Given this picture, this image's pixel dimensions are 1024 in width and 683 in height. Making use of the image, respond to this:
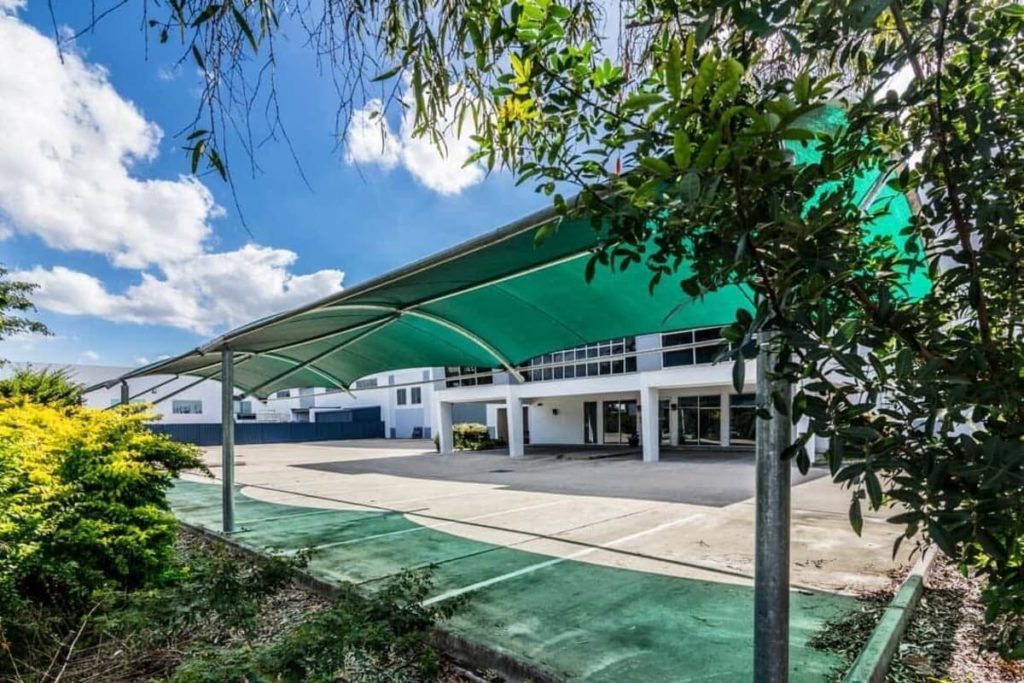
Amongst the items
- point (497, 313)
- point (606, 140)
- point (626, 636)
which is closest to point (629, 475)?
point (497, 313)

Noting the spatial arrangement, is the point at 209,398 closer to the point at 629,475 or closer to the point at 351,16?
the point at 629,475

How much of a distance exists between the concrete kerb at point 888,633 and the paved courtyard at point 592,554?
0.21m

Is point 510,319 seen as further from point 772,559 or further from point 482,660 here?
point 772,559

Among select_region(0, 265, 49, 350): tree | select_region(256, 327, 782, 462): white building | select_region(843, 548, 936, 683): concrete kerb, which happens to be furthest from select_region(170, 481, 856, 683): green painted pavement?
select_region(0, 265, 49, 350): tree

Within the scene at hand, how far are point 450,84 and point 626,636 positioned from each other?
3265 mm

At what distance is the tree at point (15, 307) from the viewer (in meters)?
13.1

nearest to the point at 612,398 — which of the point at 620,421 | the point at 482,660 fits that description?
the point at 620,421

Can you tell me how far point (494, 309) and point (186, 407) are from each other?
37.3 meters

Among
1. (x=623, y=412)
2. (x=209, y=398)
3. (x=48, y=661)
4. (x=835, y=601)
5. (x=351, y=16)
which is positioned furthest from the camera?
(x=209, y=398)

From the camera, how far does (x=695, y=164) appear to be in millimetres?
894

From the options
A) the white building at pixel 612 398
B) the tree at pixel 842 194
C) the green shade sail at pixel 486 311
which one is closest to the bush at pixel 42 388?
the green shade sail at pixel 486 311

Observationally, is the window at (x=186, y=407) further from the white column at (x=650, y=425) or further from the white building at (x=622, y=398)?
the white column at (x=650, y=425)

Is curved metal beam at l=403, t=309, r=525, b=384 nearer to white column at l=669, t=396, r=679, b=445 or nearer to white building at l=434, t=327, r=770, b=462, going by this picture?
white building at l=434, t=327, r=770, b=462

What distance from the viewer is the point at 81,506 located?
12.2 ft
